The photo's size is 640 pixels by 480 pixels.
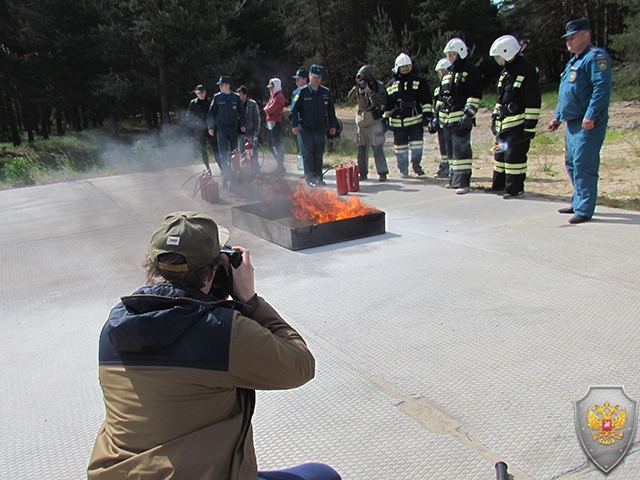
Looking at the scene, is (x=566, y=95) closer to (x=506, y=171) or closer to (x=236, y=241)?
(x=506, y=171)

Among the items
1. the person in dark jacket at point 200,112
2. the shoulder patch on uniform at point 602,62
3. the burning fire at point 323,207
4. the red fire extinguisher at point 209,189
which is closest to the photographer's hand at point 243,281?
the burning fire at point 323,207

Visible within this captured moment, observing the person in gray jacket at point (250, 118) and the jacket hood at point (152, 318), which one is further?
the person in gray jacket at point (250, 118)

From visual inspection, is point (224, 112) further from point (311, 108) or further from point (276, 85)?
point (311, 108)

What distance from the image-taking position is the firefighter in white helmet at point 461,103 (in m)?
7.79

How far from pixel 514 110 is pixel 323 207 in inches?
114

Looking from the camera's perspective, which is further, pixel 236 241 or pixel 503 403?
pixel 236 241

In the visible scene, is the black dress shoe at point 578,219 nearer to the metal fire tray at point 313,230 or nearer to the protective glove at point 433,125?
the metal fire tray at point 313,230

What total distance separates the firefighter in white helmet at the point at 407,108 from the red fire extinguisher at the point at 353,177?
60.3 inches

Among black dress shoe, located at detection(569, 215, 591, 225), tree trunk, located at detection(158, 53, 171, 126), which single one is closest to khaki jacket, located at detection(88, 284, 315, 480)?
black dress shoe, located at detection(569, 215, 591, 225)

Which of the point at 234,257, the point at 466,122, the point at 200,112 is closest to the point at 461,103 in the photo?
the point at 466,122

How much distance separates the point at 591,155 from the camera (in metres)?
5.86

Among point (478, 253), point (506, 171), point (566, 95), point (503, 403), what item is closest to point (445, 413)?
point (503, 403)

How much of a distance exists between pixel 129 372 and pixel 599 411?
6.44 ft

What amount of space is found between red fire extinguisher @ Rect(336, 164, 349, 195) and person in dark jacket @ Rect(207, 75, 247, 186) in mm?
2589
